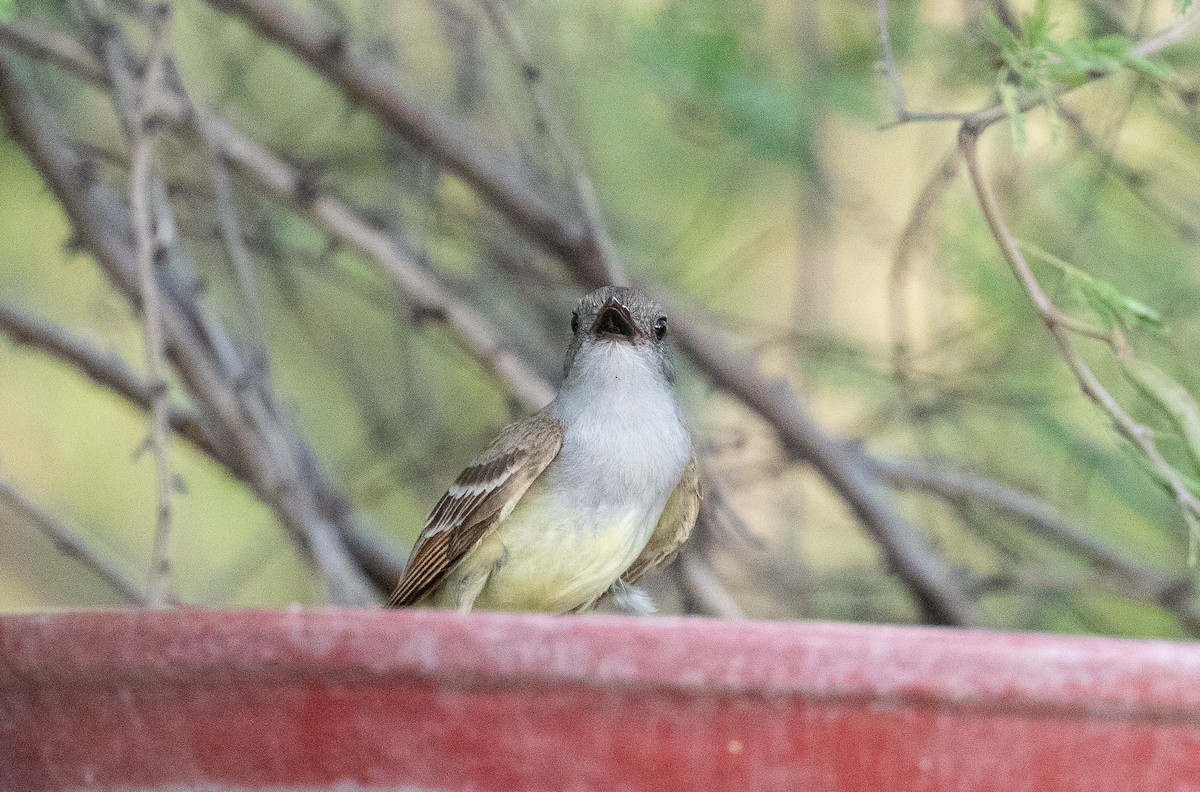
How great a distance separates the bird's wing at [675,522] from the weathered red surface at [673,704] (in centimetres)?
118

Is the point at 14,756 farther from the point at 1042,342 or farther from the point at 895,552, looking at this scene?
the point at 1042,342

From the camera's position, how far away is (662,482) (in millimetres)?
2186

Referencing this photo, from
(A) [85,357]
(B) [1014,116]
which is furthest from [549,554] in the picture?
(A) [85,357]

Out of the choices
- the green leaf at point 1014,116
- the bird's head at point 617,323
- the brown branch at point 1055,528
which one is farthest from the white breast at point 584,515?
the brown branch at point 1055,528

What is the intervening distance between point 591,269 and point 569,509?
31.5 inches

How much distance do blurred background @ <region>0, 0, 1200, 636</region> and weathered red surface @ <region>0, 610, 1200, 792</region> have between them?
88cm

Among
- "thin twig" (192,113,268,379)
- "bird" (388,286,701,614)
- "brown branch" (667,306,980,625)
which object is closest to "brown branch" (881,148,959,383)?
"brown branch" (667,306,980,625)

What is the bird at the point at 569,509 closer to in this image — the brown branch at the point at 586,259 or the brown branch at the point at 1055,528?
the brown branch at the point at 586,259

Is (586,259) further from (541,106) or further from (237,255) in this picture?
(237,255)

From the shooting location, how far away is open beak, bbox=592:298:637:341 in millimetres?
2328

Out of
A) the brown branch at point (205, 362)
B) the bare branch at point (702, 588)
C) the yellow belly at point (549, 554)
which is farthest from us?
the bare branch at point (702, 588)

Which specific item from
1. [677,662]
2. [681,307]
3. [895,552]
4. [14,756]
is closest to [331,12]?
[681,307]

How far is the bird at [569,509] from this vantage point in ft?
6.94

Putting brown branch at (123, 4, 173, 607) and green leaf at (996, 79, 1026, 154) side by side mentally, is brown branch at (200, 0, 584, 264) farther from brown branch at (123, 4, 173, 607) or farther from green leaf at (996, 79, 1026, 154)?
green leaf at (996, 79, 1026, 154)
